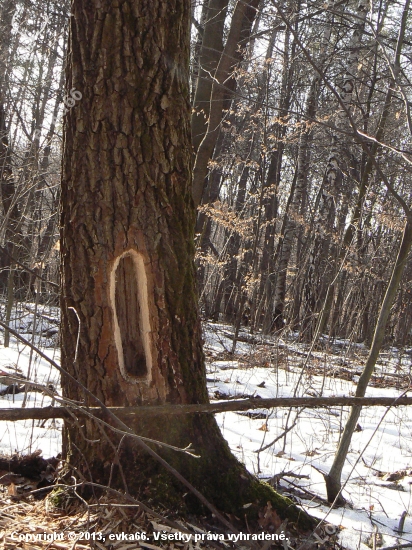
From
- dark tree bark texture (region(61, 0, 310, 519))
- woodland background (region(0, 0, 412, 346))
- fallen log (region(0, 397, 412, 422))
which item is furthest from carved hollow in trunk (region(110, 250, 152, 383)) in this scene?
woodland background (region(0, 0, 412, 346))

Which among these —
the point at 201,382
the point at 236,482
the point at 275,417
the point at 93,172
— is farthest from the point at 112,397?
the point at 275,417

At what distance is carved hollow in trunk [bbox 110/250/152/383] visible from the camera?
7.30ft

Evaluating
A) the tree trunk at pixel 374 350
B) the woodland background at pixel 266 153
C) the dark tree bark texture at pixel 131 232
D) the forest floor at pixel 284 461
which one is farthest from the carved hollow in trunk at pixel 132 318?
the woodland background at pixel 266 153

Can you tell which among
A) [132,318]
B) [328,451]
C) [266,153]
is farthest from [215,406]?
[266,153]

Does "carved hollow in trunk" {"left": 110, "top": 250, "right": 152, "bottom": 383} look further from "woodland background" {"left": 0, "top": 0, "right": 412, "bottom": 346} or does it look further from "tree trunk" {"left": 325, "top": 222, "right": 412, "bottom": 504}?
"woodland background" {"left": 0, "top": 0, "right": 412, "bottom": 346}

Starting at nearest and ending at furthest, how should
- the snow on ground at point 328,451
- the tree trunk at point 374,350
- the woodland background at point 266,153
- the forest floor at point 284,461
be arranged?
1. the forest floor at point 284,461
2. the tree trunk at point 374,350
3. the snow on ground at point 328,451
4. the woodland background at point 266,153

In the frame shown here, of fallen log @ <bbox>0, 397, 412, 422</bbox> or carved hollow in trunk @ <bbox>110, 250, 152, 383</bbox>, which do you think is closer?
fallen log @ <bbox>0, 397, 412, 422</bbox>

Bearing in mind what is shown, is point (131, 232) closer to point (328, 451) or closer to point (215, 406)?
point (215, 406)

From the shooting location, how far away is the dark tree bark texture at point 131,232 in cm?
213

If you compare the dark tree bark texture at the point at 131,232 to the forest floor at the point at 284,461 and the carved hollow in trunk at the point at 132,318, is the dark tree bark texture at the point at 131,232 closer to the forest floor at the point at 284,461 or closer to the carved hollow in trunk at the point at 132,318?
the carved hollow in trunk at the point at 132,318

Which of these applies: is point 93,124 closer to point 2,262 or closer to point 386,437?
point 386,437

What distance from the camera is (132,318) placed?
7.39 feet

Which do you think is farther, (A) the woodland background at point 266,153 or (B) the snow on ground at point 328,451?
(A) the woodland background at point 266,153

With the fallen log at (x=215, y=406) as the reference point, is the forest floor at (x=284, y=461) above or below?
below
